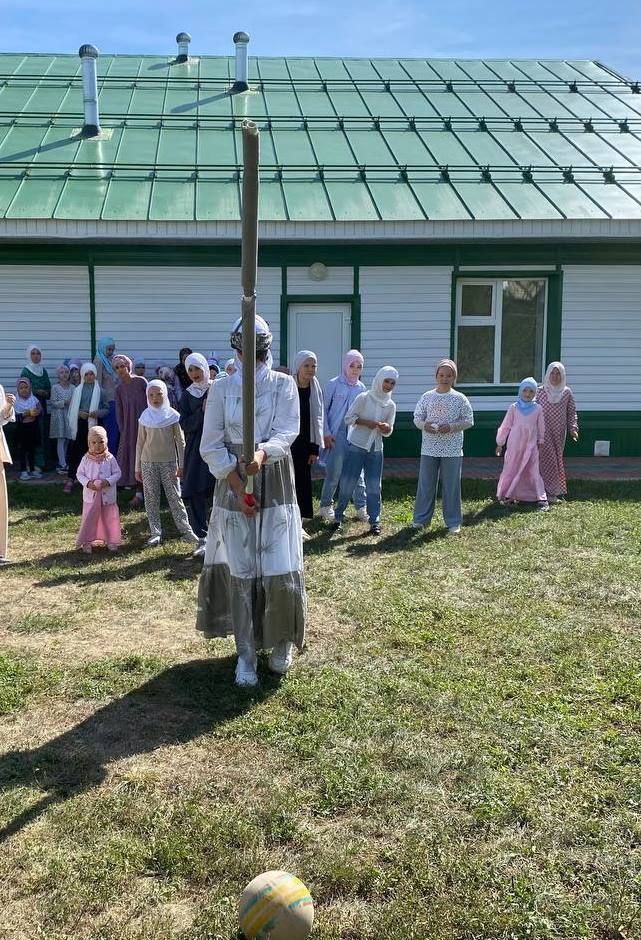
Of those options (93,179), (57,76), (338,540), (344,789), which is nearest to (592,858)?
(344,789)

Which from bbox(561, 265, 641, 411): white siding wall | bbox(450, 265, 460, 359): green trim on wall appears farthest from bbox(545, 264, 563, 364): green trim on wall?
bbox(450, 265, 460, 359): green trim on wall

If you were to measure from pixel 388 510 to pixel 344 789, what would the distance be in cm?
590

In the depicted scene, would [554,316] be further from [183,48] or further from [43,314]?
[183,48]

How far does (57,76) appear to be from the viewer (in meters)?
15.9

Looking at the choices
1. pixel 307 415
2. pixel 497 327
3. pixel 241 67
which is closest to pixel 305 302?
pixel 497 327

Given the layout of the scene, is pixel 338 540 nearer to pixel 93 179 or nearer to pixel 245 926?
pixel 245 926

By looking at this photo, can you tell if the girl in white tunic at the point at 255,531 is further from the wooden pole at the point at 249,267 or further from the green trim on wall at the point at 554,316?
the green trim on wall at the point at 554,316

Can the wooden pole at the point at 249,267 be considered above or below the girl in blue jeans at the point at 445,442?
above

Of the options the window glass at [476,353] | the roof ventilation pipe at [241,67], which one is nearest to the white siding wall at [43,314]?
the window glass at [476,353]

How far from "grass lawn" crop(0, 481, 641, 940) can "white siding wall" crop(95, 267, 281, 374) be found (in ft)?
20.0

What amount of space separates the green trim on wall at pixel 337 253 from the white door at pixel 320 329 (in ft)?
2.14

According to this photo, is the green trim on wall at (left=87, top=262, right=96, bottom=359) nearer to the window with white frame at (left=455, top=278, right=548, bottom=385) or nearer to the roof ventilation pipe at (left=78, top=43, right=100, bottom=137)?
the roof ventilation pipe at (left=78, top=43, right=100, bottom=137)

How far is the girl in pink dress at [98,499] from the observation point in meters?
7.85

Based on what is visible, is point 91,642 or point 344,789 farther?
point 91,642
